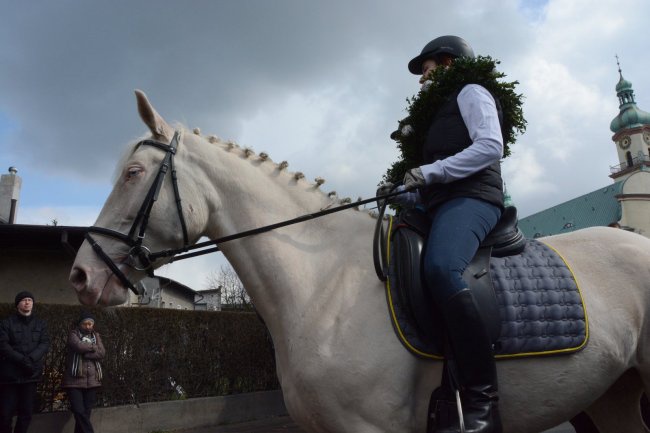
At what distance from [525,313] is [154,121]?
2577 mm

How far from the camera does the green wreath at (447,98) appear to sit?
10.1ft

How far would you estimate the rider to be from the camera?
2.43 m

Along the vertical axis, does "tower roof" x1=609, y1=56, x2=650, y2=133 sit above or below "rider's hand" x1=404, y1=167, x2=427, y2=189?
above

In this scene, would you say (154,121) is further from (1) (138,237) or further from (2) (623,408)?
(2) (623,408)

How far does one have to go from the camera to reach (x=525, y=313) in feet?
8.95

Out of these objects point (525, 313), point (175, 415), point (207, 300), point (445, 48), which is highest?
point (207, 300)

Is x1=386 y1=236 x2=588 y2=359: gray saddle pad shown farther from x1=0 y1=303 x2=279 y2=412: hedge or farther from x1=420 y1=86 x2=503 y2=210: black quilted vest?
x1=0 y1=303 x2=279 y2=412: hedge

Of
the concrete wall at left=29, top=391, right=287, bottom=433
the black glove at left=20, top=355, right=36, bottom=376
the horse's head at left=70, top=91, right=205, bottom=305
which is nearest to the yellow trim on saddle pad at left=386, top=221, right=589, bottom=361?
the horse's head at left=70, top=91, right=205, bottom=305

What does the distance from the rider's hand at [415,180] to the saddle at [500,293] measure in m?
0.24

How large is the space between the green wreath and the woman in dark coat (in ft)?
21.6

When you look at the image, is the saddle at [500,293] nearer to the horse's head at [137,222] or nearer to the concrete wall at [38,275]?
the horse's head at [137,222]

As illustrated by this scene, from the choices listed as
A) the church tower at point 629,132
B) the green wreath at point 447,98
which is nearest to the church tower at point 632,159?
the church tower at point 629,132

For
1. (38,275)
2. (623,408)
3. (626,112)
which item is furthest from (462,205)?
(626,112)

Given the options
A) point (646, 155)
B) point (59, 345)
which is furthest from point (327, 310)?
point (646, 155)
